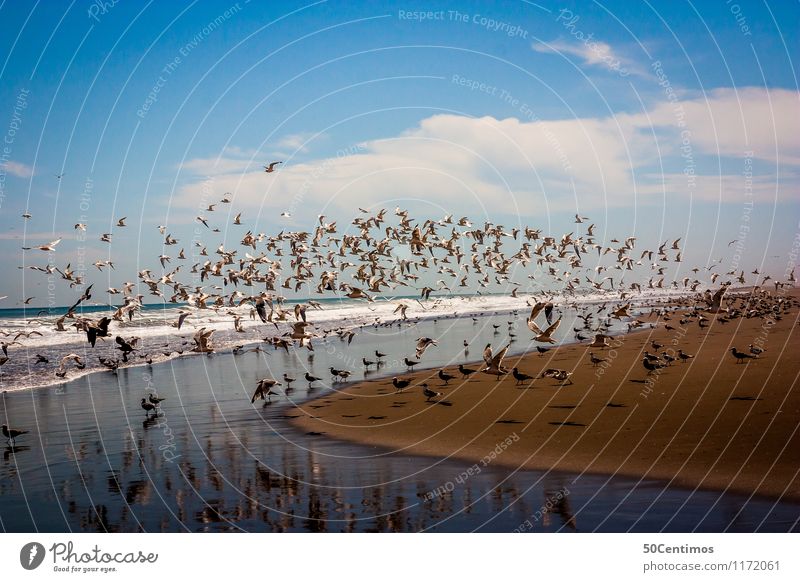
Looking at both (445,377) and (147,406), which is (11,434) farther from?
(445,377)

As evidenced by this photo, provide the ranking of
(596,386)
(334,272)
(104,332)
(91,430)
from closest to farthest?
(104,332)
(91,430)
(596,386)
(334,272)

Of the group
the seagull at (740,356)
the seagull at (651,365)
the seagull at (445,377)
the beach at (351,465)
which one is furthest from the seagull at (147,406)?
the seagull at (740,356)

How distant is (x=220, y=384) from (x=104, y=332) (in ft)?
40.2

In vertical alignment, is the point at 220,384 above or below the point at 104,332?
below

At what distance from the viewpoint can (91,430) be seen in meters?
19.9

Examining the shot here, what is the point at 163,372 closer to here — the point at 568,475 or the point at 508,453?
the point at 508,453

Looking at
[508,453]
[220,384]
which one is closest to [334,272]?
[220,384]

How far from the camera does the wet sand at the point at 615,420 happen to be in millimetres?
13406

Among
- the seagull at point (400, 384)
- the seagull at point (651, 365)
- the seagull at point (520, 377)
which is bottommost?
the seagull at point (400, 384)

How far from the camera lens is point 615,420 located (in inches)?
668

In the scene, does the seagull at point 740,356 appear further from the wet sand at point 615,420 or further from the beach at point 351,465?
the beach at point 351,465

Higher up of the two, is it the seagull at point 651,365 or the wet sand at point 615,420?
the seagull at point 651,365

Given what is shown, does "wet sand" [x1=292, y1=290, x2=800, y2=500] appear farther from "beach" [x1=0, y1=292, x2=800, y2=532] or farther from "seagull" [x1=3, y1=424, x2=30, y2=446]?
"seagull" [x1=3, y1=424, x2=30, y2=446]

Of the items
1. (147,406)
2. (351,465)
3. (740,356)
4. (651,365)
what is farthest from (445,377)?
(740,356)
